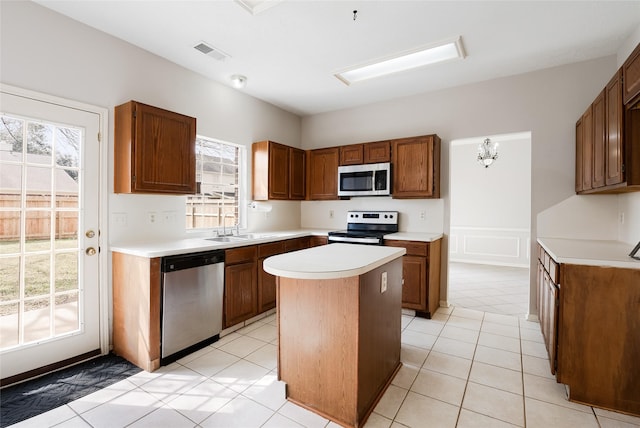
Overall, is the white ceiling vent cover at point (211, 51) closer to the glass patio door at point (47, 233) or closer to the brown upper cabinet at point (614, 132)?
the glass patio door at point (47, 233)

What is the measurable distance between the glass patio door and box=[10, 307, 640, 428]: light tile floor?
0.65 metres

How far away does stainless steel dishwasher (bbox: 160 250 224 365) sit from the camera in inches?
95.5

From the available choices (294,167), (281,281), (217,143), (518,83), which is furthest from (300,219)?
(518,83)

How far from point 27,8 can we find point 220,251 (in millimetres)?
2318

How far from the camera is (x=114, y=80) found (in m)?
2.69

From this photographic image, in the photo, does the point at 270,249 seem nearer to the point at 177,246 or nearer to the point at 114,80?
the point at 177,246

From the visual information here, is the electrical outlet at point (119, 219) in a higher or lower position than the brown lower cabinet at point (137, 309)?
higher

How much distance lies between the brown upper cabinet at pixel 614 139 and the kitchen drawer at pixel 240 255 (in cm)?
307

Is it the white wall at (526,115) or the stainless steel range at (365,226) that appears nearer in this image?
the white wall at (526,115)

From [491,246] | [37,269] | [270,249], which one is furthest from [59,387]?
[491,246]

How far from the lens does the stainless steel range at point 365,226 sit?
3.77m

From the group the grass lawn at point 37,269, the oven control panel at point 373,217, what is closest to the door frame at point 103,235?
the grass lawn at point 37,269

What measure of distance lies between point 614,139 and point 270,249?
312 cm

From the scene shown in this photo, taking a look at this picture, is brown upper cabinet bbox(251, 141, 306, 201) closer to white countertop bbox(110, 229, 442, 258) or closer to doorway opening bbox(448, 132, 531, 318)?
white countertop bbox(110, 229, 442, 258)
